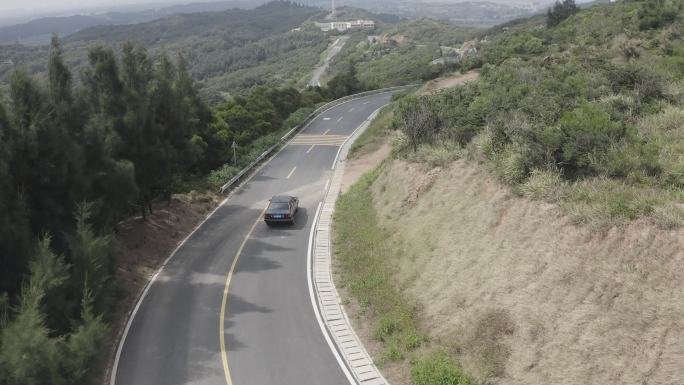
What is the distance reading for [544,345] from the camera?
11695 mm

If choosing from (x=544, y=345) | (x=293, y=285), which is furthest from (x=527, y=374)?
(x=293, y=285)

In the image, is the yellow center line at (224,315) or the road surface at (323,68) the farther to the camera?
the road surface at (323,68)

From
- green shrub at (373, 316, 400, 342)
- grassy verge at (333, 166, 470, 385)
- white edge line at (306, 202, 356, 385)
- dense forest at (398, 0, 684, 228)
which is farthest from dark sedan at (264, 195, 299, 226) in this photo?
green shrub at (373, 316, 400, 342)

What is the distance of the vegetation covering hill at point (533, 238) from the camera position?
36.3 ft

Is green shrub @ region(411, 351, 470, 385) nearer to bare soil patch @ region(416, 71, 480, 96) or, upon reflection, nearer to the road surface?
bare soil patch @ region(416, 71, 480, 96)

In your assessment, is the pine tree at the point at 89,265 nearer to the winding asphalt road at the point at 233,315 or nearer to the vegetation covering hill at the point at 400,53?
the winding asphalt road at the point at 233,315

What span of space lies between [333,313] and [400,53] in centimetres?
12651

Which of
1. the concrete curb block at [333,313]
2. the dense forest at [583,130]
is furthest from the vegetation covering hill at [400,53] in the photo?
the concrete curb block at [333,313]

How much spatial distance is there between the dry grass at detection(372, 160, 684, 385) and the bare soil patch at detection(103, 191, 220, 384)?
9.64 m

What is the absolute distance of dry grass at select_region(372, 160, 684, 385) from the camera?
1048 cm

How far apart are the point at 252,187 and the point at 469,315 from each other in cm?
2062

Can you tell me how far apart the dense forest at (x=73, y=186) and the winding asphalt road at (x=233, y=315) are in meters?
1.66

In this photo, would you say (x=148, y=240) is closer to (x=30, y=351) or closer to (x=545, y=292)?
(x=30, y=351)

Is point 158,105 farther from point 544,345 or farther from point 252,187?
point 544,345
